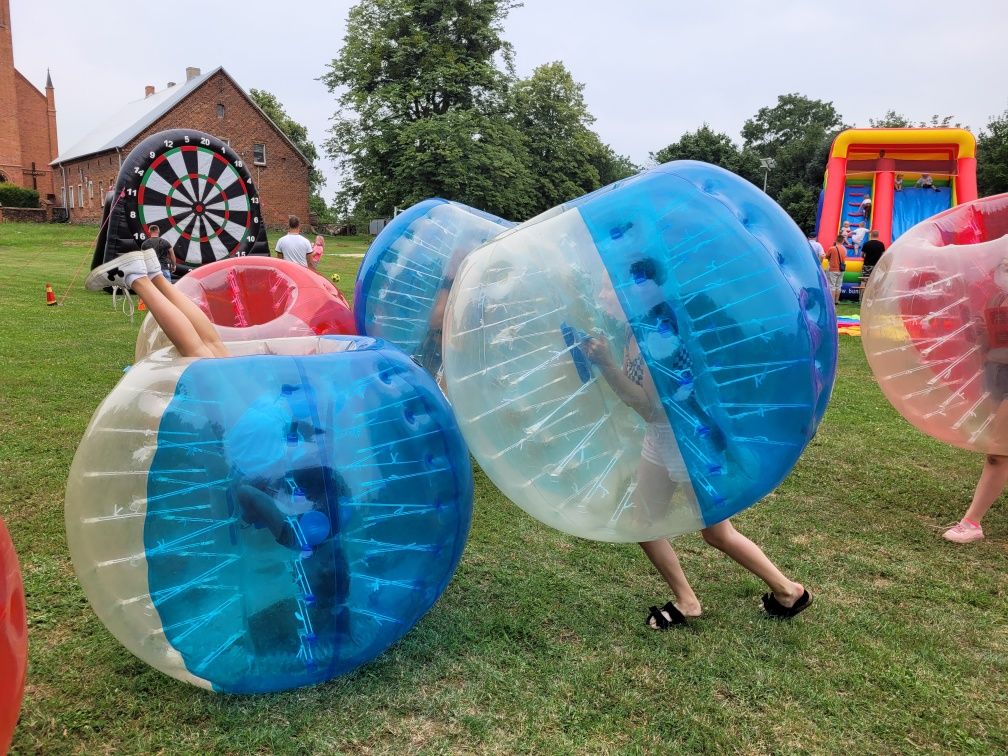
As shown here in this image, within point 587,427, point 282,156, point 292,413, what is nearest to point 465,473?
point 587,427

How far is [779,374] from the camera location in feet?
7.63

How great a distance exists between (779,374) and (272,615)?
1.74 m

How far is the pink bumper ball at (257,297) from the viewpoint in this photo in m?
4.51

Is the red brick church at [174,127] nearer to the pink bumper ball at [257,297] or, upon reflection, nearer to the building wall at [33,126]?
the building wall at [33,126]

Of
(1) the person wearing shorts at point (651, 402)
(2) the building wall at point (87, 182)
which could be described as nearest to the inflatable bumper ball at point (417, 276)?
(1) the person wearing shorts at point (651, 402)

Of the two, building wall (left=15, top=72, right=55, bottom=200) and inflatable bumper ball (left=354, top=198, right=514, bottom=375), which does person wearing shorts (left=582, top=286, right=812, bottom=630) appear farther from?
building wall (left=15, top=72, right=55, bottom=200)

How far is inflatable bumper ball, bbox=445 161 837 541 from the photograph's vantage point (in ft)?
7.63

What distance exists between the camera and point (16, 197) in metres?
33.2

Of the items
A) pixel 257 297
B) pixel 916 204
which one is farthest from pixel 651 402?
pixel 916 204

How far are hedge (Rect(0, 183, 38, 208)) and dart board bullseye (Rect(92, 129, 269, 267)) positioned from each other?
2928cm

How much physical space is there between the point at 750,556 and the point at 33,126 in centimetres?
5632

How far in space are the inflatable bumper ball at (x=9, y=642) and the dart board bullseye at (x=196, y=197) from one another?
6.99 metres

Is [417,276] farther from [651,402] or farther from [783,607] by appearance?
[783,607]

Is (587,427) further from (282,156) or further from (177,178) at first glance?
(282,156)
